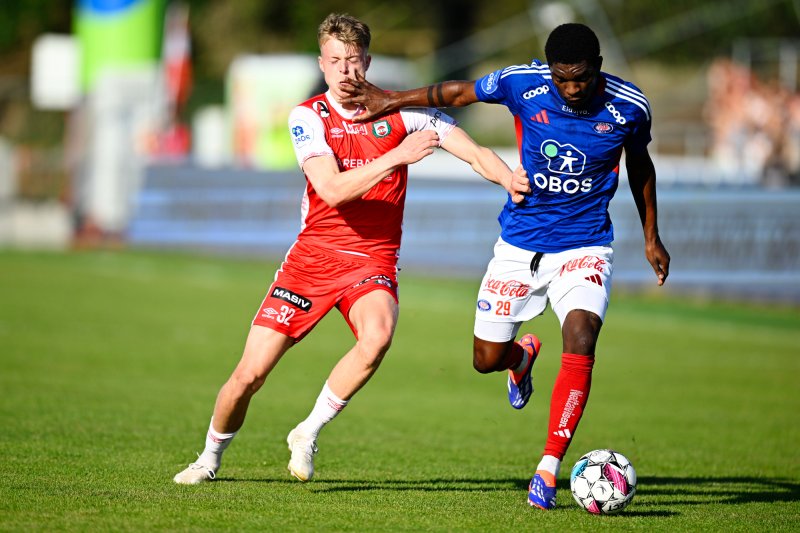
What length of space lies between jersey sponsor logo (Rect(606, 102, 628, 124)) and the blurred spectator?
45.7ft

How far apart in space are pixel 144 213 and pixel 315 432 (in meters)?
19.3

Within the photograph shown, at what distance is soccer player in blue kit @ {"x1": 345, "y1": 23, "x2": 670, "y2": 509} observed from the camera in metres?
A: 6.98

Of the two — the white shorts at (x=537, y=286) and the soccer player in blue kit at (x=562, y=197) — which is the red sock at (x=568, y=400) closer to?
the soccer player in blue kit at (x=562, y=197)

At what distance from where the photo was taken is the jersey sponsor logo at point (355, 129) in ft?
23.7

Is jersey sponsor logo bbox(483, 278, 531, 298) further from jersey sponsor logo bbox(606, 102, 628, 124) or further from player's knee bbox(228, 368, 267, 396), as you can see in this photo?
player's knee bbox(228, 368, 267, 396)

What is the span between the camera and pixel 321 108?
7215 mm

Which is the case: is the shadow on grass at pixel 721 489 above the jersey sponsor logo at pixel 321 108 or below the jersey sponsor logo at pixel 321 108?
below

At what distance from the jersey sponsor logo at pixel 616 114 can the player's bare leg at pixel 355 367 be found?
166cm

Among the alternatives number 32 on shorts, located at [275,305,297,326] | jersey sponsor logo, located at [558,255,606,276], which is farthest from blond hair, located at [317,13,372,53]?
jersey sponsor logo, located at [558,255,606,276]

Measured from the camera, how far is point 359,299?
7.12 m

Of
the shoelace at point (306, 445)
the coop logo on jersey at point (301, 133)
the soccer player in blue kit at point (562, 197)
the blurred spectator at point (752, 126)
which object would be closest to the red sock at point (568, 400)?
the soccer player in blue kit at point (562, 197)

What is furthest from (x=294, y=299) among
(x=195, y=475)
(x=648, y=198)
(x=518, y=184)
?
(x=648, y=198)

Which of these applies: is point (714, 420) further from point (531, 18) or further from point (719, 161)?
point (531, 18)

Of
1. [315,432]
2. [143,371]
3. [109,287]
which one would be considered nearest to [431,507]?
[315,432]
